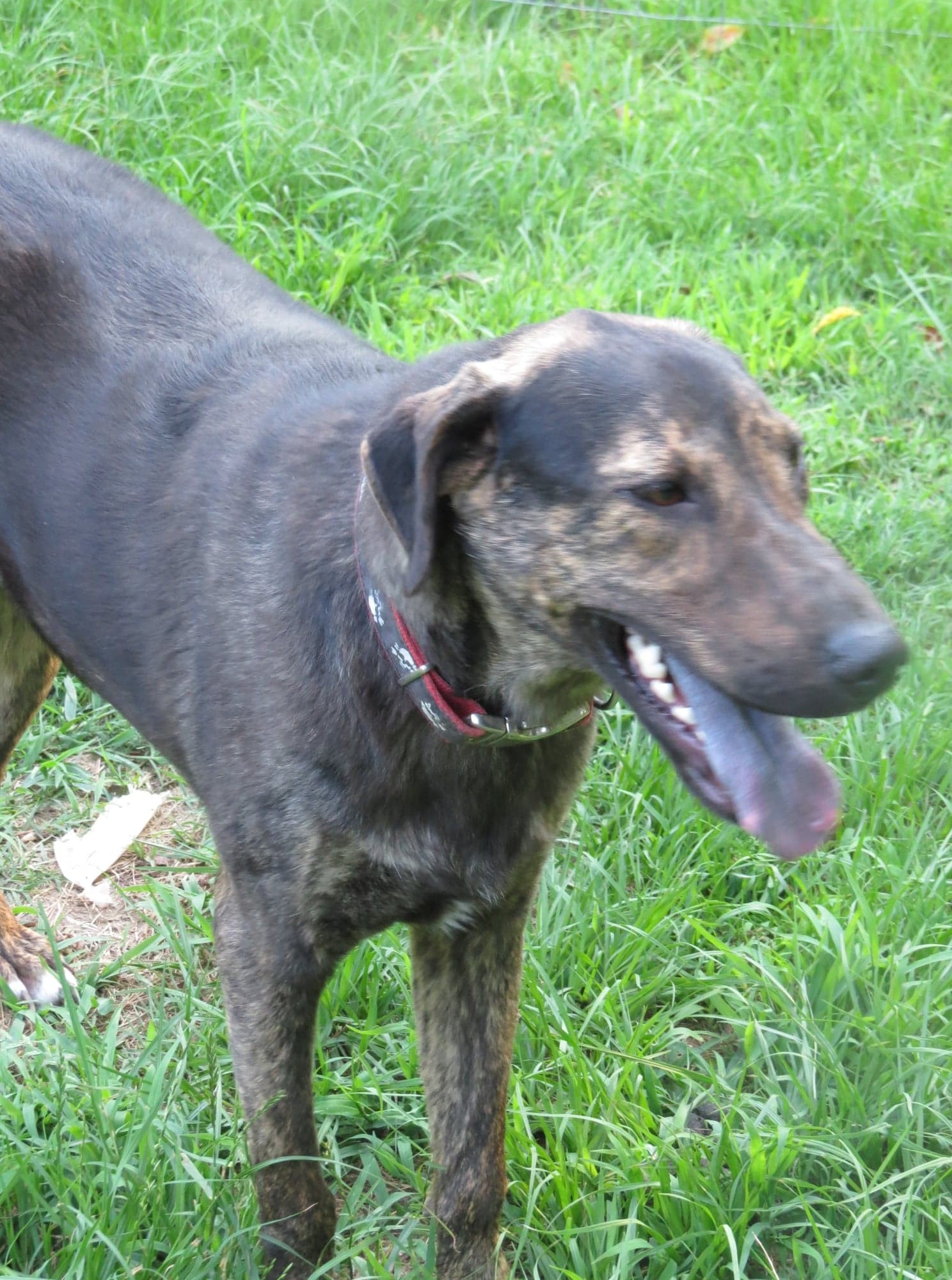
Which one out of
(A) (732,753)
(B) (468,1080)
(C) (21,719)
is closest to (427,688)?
(A) (732,753)

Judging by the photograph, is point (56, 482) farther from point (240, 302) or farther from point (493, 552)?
point (493, 552)

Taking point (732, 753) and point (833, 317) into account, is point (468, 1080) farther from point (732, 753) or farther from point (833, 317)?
point (833, 317)

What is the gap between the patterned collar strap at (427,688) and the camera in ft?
7.39

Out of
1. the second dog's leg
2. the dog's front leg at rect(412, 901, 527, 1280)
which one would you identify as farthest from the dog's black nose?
the second dog's leg

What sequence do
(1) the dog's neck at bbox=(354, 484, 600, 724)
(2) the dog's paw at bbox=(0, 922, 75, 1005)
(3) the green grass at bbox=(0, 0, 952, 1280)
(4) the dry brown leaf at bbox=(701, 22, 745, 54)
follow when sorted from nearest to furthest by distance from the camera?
(1) the dog's neck at bbox=(354, 484, 600, 724) < (3) the green grass at bbox=(0, 0, 952, 1280) < (2) the dog's paw at bbox=(0, 922, 75, 1005) < (4) the dry brown leaf at bbox=(701, 22, 745, 54)

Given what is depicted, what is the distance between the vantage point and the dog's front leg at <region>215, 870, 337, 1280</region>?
→ 8.02 ft

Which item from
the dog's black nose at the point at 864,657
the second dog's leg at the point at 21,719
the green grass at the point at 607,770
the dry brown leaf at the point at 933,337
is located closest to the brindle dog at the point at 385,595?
the dog's black nose at the point at 864,657

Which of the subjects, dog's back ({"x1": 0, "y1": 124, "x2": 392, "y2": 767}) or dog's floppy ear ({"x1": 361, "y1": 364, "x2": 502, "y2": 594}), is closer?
dog's floppy ear ({"x1": 361, "y1": 364, "x2": 502, "y2": 594})

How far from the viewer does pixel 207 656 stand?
100 inches

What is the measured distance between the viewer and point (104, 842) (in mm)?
3646

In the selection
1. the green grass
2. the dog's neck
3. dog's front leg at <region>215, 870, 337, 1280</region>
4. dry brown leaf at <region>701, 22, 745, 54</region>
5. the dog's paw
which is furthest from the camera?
dry brown leaf at <region>701, 22, 745, 54</region>

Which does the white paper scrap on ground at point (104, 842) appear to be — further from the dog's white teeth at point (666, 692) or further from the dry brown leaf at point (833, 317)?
the dry brown leaf at point (833, 317)

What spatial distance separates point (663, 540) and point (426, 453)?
34cm

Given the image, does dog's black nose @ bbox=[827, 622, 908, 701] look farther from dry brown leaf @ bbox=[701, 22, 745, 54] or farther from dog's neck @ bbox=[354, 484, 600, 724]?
dry brown leaf @ bbox=[701, 22, 745, 54]
